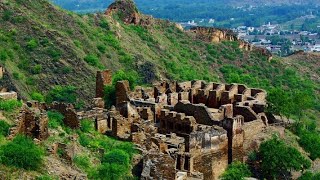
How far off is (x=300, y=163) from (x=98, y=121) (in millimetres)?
11749

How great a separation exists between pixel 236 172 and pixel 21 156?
14529 mm

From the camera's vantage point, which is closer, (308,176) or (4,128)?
(4,128)

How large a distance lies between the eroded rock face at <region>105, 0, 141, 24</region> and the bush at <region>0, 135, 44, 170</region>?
65.4 m

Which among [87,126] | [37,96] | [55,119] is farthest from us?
[37,96]

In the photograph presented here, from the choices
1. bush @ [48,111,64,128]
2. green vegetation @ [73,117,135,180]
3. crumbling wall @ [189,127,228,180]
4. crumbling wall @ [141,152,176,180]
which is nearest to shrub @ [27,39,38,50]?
crumbling wall @ [189,127,228,180]

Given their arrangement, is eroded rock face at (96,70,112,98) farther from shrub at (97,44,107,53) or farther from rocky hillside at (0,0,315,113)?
shrub at (97,44,107,53)

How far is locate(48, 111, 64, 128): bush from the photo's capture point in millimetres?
30781

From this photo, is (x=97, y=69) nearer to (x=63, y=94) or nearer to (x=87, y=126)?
(x=63, y=94)

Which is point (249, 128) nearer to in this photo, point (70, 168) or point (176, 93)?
point (176, 93)

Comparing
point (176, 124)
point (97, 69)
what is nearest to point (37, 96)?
point (97, 69)

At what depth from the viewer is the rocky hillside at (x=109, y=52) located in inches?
2532

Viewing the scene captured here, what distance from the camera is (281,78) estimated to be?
289ft

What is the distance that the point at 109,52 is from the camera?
75000 millimetres

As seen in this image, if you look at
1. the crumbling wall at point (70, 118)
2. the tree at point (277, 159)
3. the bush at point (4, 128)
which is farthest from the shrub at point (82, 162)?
the tree at point (277, 159)
